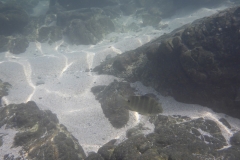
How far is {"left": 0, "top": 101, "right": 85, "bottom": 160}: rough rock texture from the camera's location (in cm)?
345

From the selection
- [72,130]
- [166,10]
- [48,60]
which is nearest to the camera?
[72,130]

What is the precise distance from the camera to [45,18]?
14547mm

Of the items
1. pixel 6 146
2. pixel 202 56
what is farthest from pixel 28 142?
pixel 202 56

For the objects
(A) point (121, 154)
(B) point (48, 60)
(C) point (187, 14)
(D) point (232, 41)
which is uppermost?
(C) point (187, 14)

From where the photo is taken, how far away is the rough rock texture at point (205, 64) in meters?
4.40

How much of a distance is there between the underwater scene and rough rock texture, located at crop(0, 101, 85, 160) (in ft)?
0.07

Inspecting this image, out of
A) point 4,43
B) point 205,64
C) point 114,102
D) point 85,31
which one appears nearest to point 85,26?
point 85,31

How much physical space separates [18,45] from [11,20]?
2290 mm

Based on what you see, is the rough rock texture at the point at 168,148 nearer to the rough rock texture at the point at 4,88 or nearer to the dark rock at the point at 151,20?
the rough rock texture at the point at 4,88

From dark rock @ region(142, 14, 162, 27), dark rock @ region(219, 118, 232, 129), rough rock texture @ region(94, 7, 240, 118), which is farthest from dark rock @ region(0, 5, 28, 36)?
dark rock @ region(219, 118, 232, 129)

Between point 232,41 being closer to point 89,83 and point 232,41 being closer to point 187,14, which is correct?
point 89,83

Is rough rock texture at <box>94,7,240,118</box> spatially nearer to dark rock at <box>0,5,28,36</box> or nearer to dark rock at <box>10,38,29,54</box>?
dark rock at <box>10,38,29,54</box>

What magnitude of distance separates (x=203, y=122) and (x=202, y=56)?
1.72 m

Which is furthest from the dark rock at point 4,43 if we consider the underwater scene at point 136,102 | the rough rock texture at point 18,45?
the underwater scene at point 136,102
